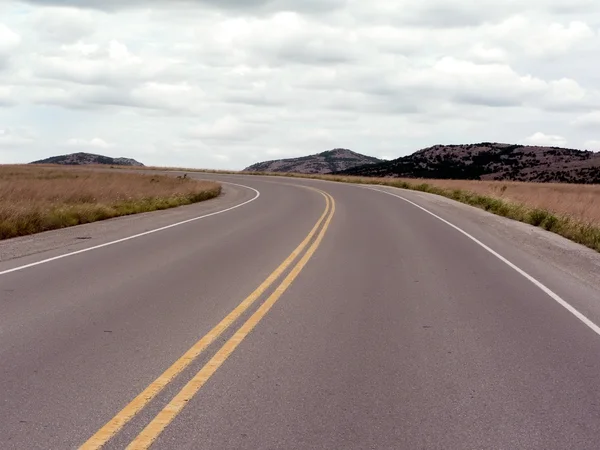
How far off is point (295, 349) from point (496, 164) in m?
130

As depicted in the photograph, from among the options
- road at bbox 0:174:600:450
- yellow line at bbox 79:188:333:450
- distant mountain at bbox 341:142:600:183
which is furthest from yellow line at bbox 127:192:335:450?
distant mountain at bbox 341:142:600:183

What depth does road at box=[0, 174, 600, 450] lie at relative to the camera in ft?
15.4

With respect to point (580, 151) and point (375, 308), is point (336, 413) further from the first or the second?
point (580, 151)

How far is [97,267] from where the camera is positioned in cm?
1162

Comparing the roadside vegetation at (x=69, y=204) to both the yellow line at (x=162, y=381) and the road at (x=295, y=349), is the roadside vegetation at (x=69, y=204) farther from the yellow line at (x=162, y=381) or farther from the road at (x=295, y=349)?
the yellow line at (x=162, y=381)

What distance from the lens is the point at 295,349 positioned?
21.9 feet

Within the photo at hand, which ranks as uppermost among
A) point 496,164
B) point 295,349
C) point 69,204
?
point 295,349

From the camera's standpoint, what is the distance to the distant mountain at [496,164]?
11019 cm

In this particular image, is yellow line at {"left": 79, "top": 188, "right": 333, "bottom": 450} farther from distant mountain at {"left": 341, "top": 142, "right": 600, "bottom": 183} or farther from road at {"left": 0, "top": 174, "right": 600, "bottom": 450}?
distant mountain at {"left": 341, "top": 142, "right": 600, "bottom": 183}

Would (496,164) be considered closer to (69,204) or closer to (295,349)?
(69,204)

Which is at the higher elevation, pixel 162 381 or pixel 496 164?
pixel 162 381

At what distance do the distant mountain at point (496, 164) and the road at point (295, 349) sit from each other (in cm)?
9231

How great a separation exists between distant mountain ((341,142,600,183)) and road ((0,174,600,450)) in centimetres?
9231

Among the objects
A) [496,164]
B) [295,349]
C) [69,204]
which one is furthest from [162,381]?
[496,164]
